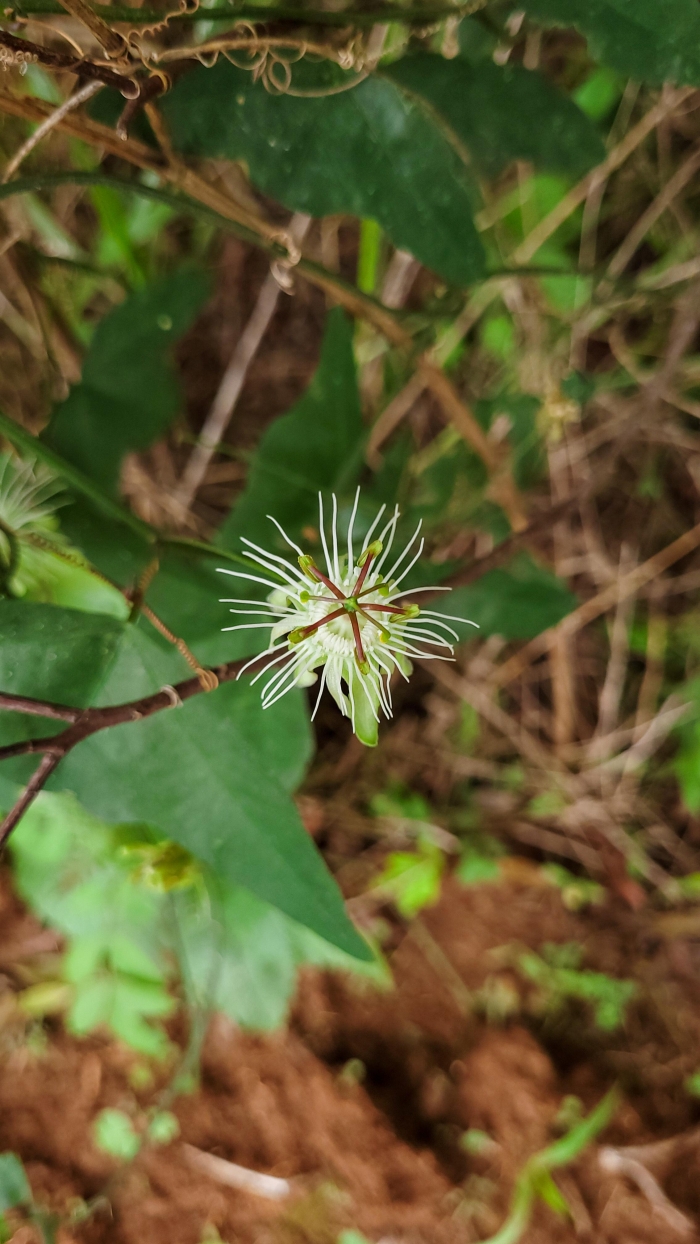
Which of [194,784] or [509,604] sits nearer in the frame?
[194,784]

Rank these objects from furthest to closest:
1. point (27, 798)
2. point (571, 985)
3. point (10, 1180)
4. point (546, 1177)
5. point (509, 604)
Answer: point (571, 985), point (546, 1177), point (509, 604), point (10, 1180), point (27, 798)

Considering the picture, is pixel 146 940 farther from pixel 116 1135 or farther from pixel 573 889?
pixel 573 889

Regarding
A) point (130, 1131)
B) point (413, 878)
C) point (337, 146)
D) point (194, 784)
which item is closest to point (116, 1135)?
point (130, 1131)

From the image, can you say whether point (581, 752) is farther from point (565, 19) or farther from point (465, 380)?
point (565, 19)

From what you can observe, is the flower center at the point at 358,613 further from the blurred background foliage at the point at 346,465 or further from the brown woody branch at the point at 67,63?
the brown woody branch at the point at 67,63

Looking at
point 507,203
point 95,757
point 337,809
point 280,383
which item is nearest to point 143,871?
point 95,757

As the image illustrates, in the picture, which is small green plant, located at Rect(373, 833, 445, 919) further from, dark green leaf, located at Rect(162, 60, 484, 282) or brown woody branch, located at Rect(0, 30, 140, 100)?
brown woody branch, located at Rect(0, 30, 140, 100)

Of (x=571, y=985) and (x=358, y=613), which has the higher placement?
(x=358, y=613)

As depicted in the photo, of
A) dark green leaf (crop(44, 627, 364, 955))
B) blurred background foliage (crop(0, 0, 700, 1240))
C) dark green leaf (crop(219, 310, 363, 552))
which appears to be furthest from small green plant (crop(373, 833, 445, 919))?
dark green leaf (crop(44, 627, 364, 955))
